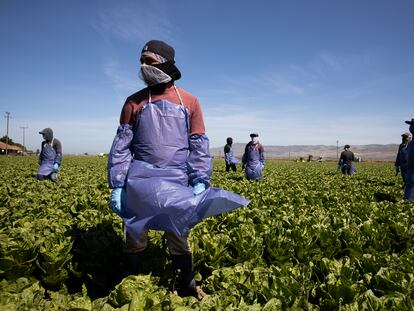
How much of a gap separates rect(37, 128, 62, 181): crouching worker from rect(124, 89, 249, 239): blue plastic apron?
336 inches

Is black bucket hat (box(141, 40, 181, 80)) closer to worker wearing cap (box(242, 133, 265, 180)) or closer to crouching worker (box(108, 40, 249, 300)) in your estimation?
crouching worker (box(108, 40, 249, 300))

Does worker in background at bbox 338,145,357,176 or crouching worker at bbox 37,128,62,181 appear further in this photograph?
worker in background at bbox 338,145,357,176

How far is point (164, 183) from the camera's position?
268 cm

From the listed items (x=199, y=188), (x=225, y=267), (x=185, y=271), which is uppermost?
(x=199, y=188)

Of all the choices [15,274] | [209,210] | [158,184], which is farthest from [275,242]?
[15,274]

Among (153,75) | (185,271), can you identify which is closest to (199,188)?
(185,271)

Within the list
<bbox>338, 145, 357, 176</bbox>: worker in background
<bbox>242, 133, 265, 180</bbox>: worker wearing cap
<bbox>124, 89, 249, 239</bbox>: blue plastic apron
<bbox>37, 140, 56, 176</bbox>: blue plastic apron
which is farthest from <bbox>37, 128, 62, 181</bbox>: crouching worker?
<bbox>338, 145, 357, 176</bbox>: worker in background

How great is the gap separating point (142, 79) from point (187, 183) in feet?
3.49

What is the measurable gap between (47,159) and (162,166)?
9.04 metres

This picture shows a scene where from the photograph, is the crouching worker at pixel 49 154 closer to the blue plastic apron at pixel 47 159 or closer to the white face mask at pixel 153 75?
the blue plastic apron at pixel 47 159

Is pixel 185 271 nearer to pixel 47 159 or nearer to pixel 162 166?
pixel 162 166

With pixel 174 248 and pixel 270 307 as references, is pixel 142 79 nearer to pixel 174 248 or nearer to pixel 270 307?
pixel 174 248

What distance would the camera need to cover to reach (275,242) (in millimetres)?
4379

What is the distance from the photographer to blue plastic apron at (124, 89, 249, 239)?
8.48ft
